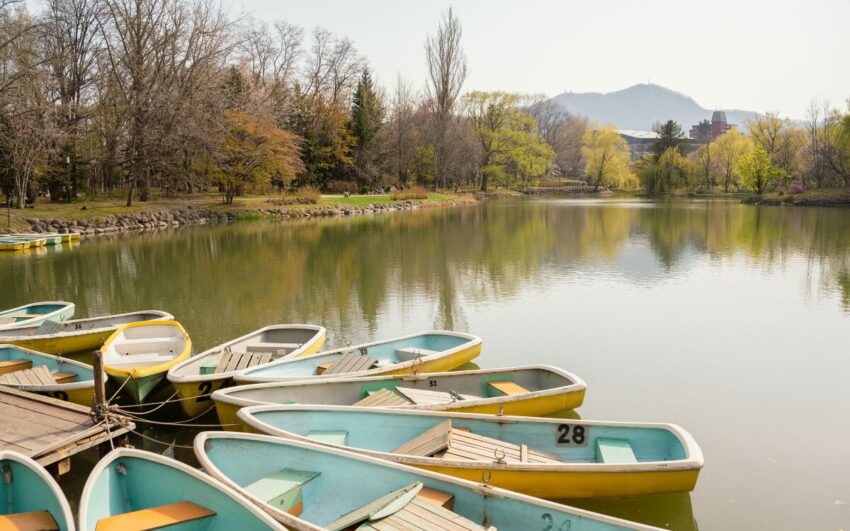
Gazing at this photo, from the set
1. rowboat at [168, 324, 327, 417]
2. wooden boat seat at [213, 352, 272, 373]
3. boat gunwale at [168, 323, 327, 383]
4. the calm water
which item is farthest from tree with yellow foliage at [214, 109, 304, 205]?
wooden boat seat at [213, 352, 272, 373]

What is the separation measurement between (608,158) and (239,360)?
81.6 meters

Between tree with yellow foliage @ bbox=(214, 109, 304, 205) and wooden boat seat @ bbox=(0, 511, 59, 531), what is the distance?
3765cm

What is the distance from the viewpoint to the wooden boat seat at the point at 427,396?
286 inches

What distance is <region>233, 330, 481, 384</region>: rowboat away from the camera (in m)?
8.21

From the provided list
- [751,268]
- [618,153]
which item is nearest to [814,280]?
[751,268]

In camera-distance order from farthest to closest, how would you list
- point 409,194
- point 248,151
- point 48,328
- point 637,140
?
point 637,140 → point 409,194 → point 248,151 → point 48,328

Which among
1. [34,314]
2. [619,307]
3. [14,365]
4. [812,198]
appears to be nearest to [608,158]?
[812,198]

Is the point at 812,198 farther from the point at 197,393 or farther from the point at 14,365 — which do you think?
the point at 14,365

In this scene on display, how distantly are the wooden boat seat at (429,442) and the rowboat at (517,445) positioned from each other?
0.03ft

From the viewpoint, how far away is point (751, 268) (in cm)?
2084

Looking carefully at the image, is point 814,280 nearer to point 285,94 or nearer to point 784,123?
point 285,94

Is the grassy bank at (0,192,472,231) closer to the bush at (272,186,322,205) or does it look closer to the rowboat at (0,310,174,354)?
the bush at (272,186,322,205)

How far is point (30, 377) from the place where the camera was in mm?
8148

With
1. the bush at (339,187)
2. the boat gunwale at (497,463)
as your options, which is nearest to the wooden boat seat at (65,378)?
the boat gunwale at (497,463)
